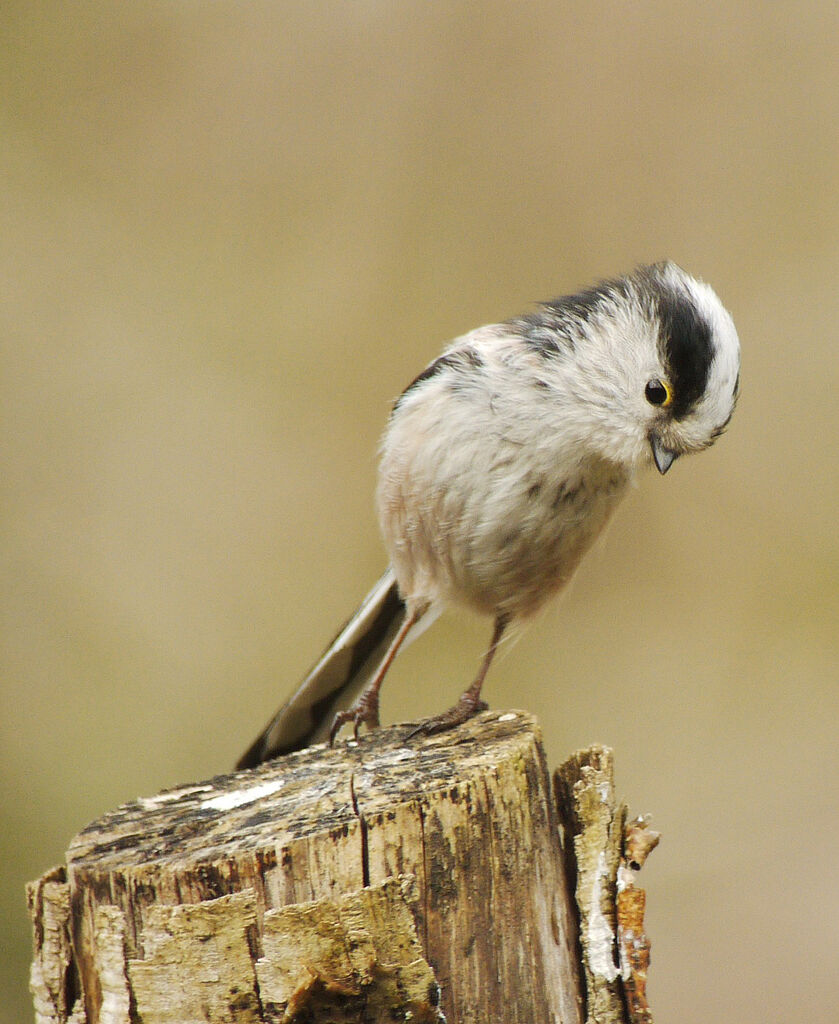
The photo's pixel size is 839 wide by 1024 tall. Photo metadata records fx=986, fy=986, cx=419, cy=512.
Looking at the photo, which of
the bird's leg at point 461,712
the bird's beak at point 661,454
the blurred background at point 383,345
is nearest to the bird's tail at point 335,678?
the bird's leg at point 461,712

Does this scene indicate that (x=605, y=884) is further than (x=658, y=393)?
No

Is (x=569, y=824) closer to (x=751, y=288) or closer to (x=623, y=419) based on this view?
(x=623, y=419)

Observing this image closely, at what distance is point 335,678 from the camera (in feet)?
9.91

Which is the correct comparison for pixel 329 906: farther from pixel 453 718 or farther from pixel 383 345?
pixel 383 345

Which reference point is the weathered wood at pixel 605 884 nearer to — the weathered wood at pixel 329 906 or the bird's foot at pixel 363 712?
the weathered wood at pixel 329 906

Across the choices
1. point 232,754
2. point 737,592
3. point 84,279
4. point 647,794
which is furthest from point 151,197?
point 647,794

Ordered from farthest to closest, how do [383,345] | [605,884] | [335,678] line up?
[383,345] < [335,678] < [605,884]

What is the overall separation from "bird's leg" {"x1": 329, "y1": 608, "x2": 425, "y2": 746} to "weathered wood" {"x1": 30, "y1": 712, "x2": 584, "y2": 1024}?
0.81 meters

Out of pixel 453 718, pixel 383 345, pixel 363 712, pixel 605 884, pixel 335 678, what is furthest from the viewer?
pixel 383 345

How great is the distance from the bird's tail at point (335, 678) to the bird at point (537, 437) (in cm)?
1

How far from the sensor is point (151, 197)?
5016mm

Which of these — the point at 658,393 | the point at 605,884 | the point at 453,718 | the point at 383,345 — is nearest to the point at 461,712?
the point at 453,718

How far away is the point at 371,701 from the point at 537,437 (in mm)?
951

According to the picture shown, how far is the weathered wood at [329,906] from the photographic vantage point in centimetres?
154
